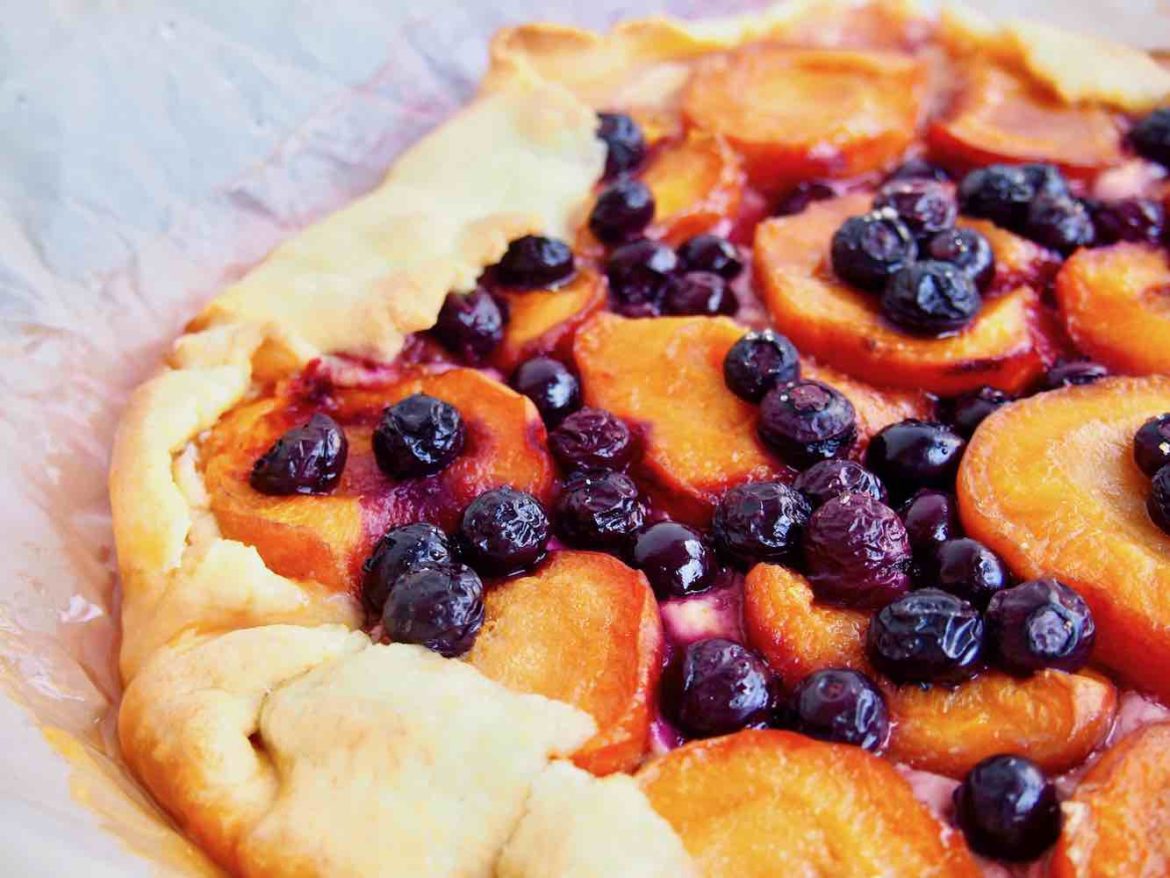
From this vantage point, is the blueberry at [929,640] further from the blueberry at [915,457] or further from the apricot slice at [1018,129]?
the apricot slice at [1018,129]

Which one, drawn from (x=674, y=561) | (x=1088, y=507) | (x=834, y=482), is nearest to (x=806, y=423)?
(x=834, y=482)

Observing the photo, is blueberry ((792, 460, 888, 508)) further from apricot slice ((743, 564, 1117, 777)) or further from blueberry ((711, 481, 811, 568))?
apricot slice ((743, 564, 1117, 777))

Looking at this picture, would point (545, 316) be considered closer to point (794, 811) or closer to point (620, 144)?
point (620, 144)

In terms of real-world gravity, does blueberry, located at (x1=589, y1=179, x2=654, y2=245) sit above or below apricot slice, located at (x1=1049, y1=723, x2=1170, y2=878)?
above

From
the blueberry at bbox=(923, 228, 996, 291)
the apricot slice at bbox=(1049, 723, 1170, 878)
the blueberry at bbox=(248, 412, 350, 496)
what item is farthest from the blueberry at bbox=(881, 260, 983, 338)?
the blueberry at bbox=(248, 412, 350, 496)


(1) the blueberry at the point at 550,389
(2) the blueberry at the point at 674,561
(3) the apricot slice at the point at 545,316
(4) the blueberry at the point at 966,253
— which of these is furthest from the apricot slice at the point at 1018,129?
(2) the blueberry at the point at 674,561

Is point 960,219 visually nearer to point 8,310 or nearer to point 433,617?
point 433,617
